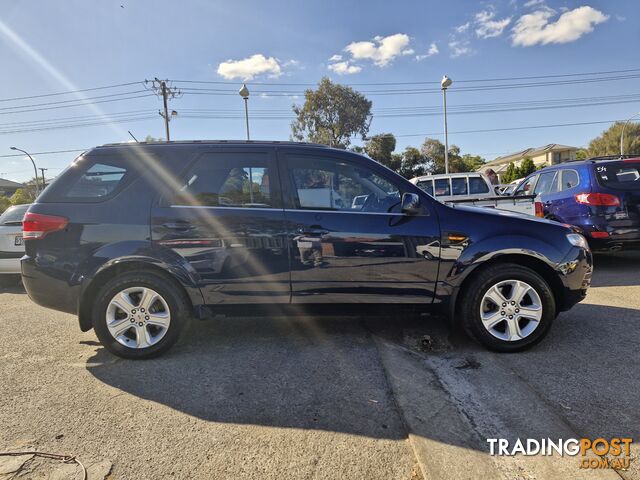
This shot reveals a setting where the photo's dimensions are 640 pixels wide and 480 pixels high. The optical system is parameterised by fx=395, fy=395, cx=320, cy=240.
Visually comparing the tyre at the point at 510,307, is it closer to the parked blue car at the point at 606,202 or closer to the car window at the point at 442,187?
the parked blue car at the point at 606,202

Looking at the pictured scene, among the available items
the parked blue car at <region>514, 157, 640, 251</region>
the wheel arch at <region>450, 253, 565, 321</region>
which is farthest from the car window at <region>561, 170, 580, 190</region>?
the wheel arch at <region>450, 253, 565, 321</region>

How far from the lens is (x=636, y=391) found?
2.73 m

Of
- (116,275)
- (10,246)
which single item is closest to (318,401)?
(116,275)

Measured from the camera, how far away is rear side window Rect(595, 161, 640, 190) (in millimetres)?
5871

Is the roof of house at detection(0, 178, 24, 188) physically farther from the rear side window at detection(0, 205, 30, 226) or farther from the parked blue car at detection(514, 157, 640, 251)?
the parked blue car at detection(514, 157, 640, 251)

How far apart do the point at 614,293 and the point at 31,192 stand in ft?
234

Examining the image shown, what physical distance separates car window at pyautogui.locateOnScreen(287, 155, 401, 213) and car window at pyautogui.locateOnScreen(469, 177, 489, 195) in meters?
9.51

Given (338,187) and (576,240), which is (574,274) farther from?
(338,187)

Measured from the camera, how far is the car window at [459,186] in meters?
12.1

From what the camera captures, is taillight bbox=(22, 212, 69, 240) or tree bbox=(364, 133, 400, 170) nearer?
taillight bbox=(22, 212, 69, 240)

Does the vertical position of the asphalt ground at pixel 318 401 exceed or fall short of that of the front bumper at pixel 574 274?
it falls short

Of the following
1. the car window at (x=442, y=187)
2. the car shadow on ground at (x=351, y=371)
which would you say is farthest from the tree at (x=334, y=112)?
the car shadow on ground at (x=351, y=371)

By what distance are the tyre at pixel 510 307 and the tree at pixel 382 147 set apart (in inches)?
1510

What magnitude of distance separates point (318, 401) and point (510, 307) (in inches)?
72.9
